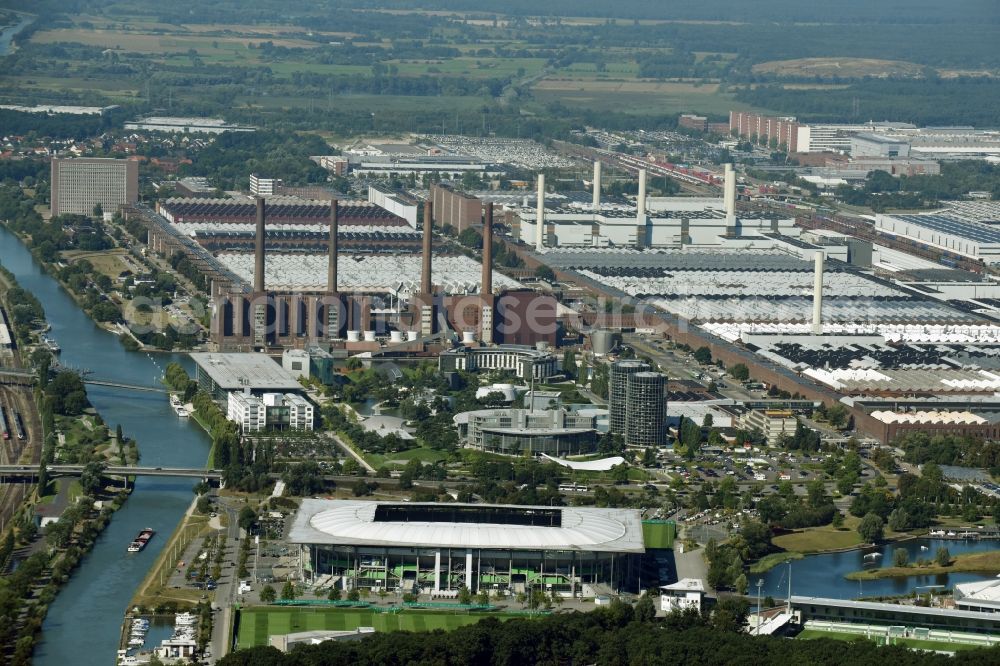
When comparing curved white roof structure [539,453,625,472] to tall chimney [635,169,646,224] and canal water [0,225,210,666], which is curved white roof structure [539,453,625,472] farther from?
tall chimney [635,169,646,224]

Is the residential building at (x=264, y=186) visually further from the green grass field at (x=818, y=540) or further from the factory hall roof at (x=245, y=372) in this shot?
the green grass field at (x=818, y=540)

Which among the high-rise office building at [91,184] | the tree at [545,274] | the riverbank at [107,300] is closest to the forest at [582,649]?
the riverbank at [107,300]

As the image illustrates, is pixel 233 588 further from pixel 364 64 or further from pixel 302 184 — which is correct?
pixel 364 64

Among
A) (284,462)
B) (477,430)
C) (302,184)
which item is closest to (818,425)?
(477,430)

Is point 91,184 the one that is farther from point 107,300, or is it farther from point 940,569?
point 940,569

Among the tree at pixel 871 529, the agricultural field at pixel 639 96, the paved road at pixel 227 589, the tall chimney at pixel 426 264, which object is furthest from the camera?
the agricultural field at pixel 639 96
